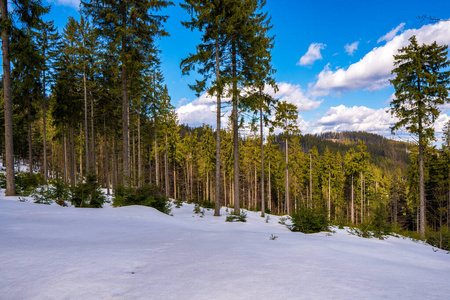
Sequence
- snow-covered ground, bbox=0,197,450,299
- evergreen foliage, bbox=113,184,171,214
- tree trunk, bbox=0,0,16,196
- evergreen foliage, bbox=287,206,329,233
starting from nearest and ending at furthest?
1. snow-covered ground, bbox=0,197,450,299
2. evergreen foliage, bbox=287,206,329,233
3. tree trunk, bbox=0,0,16,196
4. evergreen foliage, bbox=113,184,171,214

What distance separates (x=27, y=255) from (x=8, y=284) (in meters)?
1.10

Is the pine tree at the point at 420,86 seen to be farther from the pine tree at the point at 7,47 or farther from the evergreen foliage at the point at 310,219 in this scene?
the pine tree at the point at 7,47

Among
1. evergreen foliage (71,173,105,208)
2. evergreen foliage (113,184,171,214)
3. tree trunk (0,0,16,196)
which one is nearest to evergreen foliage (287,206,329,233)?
evergreen foliage (113,184,171,214)

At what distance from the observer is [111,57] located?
14.0m

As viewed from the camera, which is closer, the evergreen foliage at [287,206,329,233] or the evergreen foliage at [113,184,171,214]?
the evergreen foliage at [287,206,329,233]

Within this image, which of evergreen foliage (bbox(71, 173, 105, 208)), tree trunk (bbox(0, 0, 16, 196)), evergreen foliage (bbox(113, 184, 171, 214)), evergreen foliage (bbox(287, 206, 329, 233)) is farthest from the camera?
evergreen foliage (bbox(113, 184, 171, 214))

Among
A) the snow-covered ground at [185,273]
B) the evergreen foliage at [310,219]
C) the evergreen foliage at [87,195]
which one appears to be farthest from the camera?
the evergreen foliage at [87,195]

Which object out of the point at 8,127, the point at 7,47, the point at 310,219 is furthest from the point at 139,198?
the point at 7,47

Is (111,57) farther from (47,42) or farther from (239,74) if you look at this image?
(47,42)

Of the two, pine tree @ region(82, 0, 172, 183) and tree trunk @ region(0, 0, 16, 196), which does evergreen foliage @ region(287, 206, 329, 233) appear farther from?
tree trunk @ region(0, 0, 16, 196)

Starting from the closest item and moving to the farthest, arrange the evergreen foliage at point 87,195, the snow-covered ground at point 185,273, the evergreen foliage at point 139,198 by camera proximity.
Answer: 1. the snow-covered ground at point 185,273
2. the evergreen foliage at point 87,195
3. the evergreen foliage at point 139,198

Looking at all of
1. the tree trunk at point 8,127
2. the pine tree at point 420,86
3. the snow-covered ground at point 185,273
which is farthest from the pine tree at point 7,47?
the pine tree at point 420,86

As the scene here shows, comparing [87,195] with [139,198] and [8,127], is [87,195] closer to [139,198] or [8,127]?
[139,198]

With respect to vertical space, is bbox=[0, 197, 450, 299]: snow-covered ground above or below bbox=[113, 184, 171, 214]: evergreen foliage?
above
